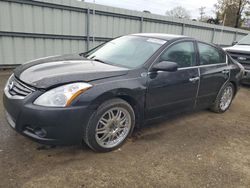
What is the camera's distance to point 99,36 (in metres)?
8.48

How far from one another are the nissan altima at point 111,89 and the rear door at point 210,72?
0.02 m

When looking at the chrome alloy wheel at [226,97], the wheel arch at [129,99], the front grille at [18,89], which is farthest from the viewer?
the chrome alloy wheel at [226,97]

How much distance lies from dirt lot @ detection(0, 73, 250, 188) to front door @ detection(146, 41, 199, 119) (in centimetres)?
47

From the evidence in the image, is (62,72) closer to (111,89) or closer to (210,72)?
(111,89)

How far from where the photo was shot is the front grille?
8.08ft

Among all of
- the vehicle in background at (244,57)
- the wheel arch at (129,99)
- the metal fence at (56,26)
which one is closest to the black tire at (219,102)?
the wheel arch at (129,99)

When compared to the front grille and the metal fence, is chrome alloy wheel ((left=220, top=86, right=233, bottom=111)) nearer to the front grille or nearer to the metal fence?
the front grille

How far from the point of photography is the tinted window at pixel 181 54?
3364mm

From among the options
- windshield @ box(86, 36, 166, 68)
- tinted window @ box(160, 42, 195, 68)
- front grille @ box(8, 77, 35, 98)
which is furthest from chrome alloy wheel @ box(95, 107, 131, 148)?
tinted window @ box(160, 42, 195, 68)

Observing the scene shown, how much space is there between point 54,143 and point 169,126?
2.13 m

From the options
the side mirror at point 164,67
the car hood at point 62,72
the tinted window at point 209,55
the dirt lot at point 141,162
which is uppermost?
the tinted window at point 209,55

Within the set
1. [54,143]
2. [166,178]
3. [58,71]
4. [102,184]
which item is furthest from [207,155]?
[58,71]

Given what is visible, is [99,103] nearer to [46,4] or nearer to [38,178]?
[38,178]

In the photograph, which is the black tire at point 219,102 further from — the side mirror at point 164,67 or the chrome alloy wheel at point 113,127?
the chrome alloy wheel at point 113,127
